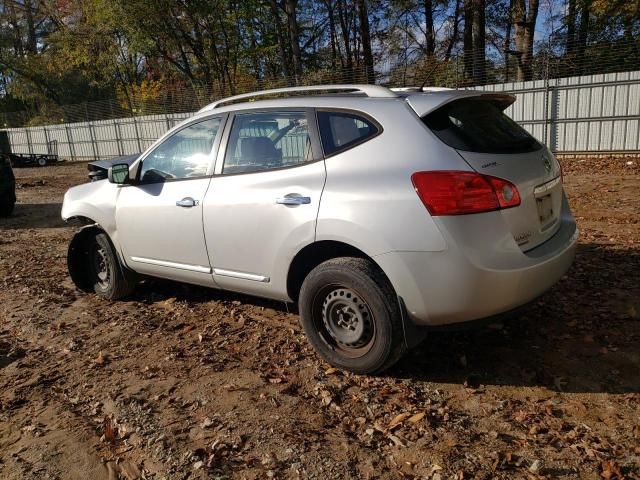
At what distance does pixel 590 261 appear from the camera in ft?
17.7

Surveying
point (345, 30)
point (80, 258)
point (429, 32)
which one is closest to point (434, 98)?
point (80, 258)

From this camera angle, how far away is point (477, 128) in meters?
3.27

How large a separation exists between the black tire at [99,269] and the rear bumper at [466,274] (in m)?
2.86

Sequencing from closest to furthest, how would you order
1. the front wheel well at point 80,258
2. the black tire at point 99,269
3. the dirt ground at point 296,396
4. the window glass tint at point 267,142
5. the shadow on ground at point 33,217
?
the dirt ground at point 296,396 < the window glass tint at point 267,142 < the black tire at point 99,269 < the front wheel well at point 80,258 < the shadow on ground at point 33,217

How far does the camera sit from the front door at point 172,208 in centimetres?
411

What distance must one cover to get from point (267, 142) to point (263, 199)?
0.46m

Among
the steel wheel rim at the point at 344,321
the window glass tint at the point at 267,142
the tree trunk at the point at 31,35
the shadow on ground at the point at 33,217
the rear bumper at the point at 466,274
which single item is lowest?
the shadow on ground at the point at 33,217

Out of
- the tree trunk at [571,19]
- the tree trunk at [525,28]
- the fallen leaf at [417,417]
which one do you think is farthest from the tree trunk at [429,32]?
the fallen leaf at [417,417]

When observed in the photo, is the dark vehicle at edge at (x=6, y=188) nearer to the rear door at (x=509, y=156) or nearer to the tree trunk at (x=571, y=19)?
the rear door at (x=509, y=156)

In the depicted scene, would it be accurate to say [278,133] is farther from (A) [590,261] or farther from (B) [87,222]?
(A) [590,261]

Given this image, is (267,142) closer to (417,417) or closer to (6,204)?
(417,417)

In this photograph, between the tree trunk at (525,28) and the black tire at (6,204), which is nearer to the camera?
the black tire at (6,204)

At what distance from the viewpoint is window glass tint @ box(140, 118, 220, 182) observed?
415 cm

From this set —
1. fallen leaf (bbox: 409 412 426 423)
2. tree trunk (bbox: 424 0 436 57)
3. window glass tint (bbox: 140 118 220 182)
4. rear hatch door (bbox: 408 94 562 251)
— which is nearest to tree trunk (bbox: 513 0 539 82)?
tree trunk (bbox: 424 0 436 57)
